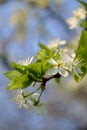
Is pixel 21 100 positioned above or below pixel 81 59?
below

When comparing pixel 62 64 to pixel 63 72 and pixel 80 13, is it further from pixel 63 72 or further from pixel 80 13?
pixel 80 13

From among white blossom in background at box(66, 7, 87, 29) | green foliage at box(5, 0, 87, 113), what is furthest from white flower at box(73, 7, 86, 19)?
green foliage at box(5, 0, 87, 113)

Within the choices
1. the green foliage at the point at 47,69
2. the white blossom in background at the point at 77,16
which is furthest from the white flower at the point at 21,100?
the white blossom in background at the point at 77,16

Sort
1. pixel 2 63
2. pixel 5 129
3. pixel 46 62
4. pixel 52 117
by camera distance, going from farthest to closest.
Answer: pixel 52 117, pixel 5 129, pixel 2 63, pixel 46 62

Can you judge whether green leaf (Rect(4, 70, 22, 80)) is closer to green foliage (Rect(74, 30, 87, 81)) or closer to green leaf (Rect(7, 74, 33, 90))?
green leaf (Rect(7, 74, 33, 90))

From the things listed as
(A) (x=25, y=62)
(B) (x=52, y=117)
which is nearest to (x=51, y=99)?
(B) (x=52, y=117)

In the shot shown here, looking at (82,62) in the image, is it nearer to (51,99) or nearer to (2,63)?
(2,63)

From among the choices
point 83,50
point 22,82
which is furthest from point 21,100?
point 83,50

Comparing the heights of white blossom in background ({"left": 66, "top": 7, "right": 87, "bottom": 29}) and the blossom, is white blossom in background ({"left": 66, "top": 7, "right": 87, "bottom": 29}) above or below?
below

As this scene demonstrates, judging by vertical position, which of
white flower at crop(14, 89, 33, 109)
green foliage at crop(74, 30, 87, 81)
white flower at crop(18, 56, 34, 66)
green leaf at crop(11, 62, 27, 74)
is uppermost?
green foliage at crop(74, 30, 87, 81)

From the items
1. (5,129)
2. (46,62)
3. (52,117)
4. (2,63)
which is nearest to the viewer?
(46,62)

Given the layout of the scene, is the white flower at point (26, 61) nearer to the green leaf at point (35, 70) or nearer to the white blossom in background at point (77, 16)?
the green leaf at point (35, 70)
